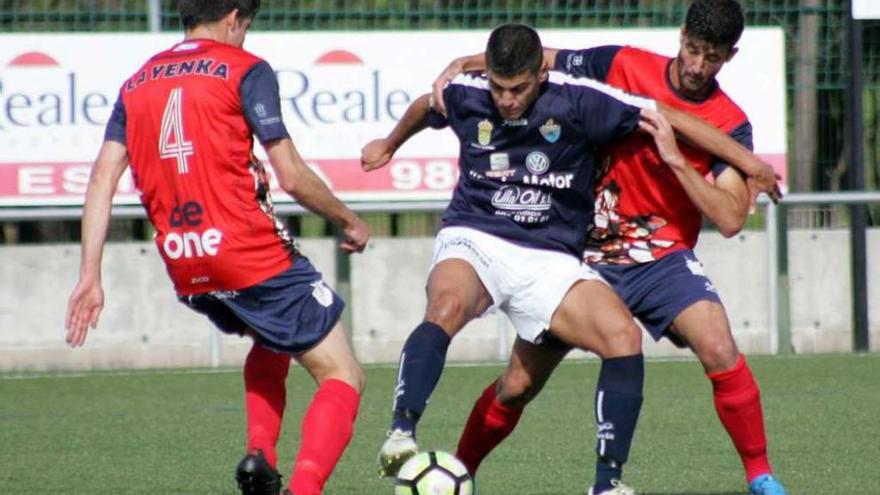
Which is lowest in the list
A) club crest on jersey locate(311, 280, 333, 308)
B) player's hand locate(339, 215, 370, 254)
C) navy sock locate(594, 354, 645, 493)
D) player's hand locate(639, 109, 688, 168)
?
navy sock locate(594, 354, 645, 493)

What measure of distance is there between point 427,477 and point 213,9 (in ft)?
5.71

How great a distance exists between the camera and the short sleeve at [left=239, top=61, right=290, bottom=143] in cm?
560

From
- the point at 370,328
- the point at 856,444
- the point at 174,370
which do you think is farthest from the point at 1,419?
the point at 856,444

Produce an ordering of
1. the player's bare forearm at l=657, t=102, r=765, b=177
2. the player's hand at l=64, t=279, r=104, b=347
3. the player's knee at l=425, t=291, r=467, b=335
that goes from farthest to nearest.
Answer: the player's bare forearm at l=657, t=102, r=765, b=177 < the player's knee at l=425, t=291, r=467, b=335 < the player's hand at l=64, t=279, r=104, b=347

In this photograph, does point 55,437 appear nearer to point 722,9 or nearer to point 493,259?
point 493,259

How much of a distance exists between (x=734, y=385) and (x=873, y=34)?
7779mm

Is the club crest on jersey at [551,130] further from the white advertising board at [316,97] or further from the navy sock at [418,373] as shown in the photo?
the white advertising board at [316,97]

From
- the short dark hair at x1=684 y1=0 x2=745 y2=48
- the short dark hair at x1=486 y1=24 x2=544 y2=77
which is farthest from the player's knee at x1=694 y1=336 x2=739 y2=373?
the short dark hair at x1=486 y1=24 x2=544 y2=77

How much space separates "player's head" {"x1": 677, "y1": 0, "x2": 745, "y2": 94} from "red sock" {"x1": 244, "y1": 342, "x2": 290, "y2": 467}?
1781mm

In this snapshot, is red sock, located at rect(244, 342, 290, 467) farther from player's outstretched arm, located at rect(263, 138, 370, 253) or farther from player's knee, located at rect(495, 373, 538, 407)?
player's knee, located at rect(495, 373, 538, 407)

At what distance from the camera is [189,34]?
5922mm

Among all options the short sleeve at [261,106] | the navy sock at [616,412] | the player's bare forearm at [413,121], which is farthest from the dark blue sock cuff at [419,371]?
the player's bare forearm at [413,121]

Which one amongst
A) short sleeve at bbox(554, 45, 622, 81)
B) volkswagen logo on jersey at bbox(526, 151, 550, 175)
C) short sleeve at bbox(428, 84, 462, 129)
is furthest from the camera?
short sleeve at bbox(554, 45, 622, 81)

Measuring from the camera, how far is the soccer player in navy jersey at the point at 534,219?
5867 mm
